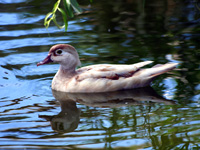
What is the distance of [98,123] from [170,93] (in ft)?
6.07

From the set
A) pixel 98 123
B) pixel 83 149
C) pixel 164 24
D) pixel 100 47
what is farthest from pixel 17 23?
pixel 83 149

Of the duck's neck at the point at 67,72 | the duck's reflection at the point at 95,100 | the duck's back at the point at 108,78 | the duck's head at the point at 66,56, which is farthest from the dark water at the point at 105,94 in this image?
the duck's head at the point at 66,56

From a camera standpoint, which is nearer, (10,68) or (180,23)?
(10,68)

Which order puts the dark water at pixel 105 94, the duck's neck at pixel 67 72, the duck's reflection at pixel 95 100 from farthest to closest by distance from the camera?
the duck's neck at pixel 67 72
the duck's reflection at pixel 95 100
the dark water at pixel 105 94

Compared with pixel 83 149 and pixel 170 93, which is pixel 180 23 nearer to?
pixel 170 93

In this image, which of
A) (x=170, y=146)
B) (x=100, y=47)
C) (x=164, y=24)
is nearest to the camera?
(x=170, y=146)

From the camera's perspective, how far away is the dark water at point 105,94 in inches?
259

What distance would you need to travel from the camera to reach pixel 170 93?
8.36m

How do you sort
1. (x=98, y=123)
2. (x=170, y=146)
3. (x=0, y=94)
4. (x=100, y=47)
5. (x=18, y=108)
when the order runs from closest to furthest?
(x=170, y=146) → (x=98, y=123) → (x=18, y=108) → (x=0, y=94) → (x=100, y=47)

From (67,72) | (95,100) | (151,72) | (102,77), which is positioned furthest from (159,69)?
(67,72)

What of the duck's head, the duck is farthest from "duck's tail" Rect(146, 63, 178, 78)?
the duck's head

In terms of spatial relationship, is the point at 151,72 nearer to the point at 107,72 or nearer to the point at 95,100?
the point at 107,72

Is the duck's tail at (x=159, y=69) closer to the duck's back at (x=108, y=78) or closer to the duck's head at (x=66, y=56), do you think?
the duck's back at (x=108, y=78)

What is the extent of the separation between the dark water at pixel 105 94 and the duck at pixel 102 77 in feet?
0.55
